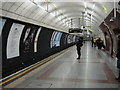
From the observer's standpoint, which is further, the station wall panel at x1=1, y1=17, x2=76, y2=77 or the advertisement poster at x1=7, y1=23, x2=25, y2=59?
the advertisement poster at x1=7, y1=23, x2=25, y2=59

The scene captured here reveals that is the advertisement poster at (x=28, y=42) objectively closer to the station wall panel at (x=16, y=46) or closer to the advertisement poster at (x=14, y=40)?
the station wall panel at (x=16, y=46)

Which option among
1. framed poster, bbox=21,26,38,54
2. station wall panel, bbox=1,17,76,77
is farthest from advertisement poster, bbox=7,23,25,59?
framed poster, bbox=21,26,38,54

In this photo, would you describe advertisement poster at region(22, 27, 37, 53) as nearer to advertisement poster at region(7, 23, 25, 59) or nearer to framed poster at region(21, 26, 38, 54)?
framed poster at region(21, 26, 38, 54)

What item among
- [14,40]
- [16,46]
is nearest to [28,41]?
[16,46]

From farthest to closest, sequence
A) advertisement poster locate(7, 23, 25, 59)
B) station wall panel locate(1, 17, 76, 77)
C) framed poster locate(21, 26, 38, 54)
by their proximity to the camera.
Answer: framed poster locate(21, 26, 38, 54) → advertisement poster locate(7, 23, 25, 59) → station wall panel locate(1, 17, 76, 77)

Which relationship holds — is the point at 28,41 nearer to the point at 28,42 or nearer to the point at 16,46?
Result: the point at 28,42

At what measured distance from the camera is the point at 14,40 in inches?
372

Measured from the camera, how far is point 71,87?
16.5ft

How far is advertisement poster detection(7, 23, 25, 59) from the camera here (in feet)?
28.9

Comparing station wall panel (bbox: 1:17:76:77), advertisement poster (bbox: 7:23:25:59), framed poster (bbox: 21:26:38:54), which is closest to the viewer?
station wall panel (bbox: 1:17:76:77)

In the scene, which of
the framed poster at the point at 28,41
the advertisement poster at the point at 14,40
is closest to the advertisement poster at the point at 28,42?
the framed poster at the point at 28,41

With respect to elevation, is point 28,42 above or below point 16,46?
above

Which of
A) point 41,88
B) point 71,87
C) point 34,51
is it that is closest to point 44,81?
point 41,88

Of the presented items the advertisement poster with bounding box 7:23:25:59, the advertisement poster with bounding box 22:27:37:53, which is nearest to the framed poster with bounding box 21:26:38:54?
the advertisement poster with bounding box 22:27:37:53
